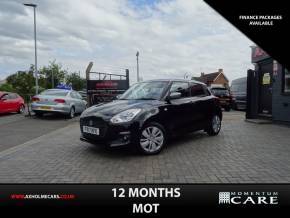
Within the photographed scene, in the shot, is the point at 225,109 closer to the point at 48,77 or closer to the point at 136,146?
the point at 136,146

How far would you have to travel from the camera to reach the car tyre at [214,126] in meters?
7.78

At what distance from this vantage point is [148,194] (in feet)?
9.92

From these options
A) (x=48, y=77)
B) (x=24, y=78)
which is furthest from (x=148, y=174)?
(x=48, y=77)

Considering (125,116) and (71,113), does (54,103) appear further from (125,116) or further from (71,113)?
(125,116)

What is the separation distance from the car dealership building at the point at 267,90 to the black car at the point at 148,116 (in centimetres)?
469

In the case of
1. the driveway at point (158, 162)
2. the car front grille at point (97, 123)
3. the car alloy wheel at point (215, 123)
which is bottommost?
the driveway at point (158, 162)

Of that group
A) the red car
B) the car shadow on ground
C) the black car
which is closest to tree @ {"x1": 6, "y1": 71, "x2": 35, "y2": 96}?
the red car

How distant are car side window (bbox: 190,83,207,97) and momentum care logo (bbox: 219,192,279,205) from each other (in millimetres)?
4187

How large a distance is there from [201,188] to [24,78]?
39912mm

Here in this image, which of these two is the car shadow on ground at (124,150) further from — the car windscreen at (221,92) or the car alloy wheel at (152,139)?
the car windscreen at (221,92)

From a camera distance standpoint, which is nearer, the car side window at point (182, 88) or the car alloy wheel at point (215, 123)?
the car side window at point (182, 88)

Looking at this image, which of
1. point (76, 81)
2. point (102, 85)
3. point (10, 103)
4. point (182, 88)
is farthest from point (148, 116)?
point (76, 81)

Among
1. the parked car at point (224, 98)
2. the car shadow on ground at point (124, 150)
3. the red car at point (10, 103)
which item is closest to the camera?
the car shadow on ground at point (124, 150)

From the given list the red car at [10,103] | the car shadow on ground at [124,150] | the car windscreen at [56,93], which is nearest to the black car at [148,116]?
the car shadow on ground at [124,150]
